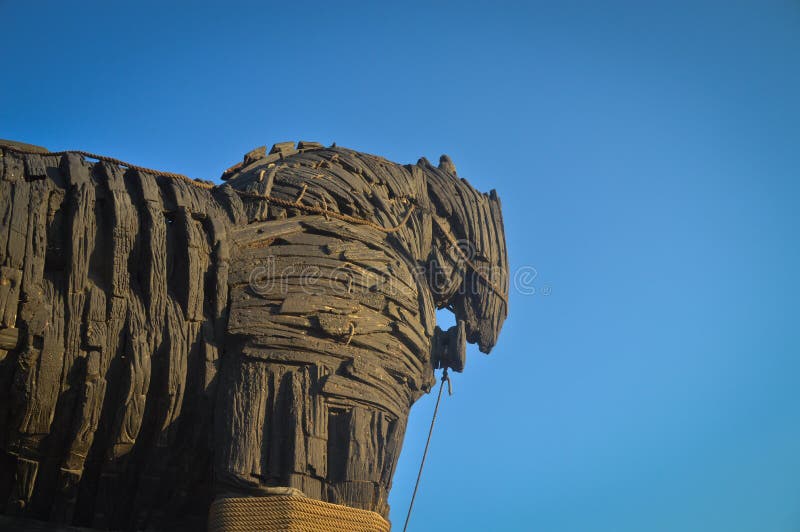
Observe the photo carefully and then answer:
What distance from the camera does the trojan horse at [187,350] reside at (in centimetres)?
582

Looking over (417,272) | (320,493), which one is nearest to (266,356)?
(320,493)

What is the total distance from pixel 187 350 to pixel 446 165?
11.7 ft

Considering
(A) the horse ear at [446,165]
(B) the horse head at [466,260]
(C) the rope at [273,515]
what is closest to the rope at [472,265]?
(B) the horse head at [466,260]

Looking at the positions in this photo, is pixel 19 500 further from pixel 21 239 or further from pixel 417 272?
pixel 417 272

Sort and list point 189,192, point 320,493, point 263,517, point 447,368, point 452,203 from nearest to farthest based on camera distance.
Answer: point 263,517, point 320,493, point 189,192, point 447,368, point 452,203

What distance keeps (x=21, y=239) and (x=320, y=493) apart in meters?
2.44

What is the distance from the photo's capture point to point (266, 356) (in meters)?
6.26

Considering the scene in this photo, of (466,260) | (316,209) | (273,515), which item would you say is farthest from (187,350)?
(466,260)

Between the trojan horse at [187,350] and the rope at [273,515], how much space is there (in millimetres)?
18

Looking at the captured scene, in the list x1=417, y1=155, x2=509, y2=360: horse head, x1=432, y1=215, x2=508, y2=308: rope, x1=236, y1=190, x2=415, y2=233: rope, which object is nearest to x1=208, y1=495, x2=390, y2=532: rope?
x1=236, y1=190, x2=415, y2=233: rope

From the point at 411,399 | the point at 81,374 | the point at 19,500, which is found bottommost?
the point at 19,500

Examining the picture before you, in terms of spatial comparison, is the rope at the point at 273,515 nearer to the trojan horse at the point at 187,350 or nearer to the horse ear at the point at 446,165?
the trojan horse at the point at 187,350

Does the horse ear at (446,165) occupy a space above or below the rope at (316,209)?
above

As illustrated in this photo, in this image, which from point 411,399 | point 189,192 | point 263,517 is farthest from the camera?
point 411,399
